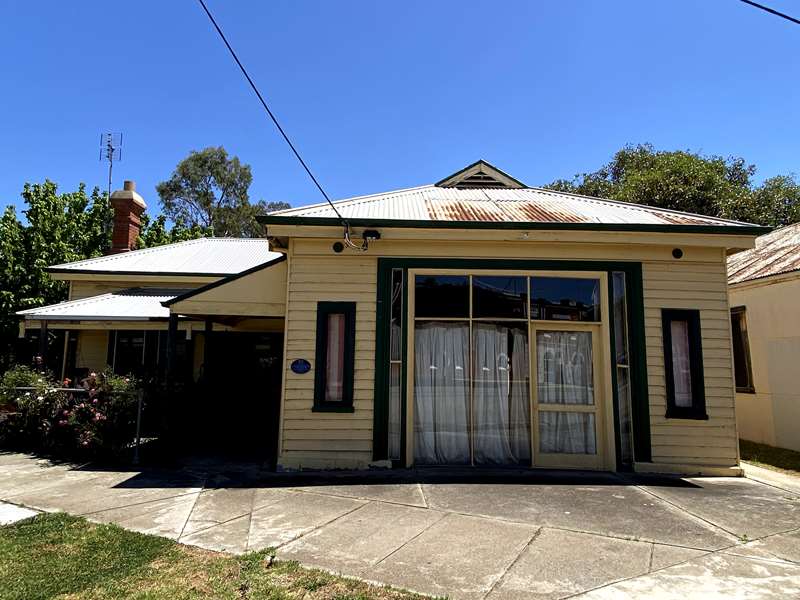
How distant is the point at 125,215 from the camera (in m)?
16.0

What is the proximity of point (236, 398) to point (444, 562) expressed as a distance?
30.4 ft

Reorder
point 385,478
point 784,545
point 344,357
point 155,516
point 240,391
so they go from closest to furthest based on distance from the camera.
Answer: point 784,545 → point 155,516 → point 385,478 → point 344,357 → point 240,391

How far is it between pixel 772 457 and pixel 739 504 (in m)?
4.25

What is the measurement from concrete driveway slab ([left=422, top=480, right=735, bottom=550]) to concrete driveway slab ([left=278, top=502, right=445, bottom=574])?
52 cm

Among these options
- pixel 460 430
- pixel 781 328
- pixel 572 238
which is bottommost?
pixel 460 430

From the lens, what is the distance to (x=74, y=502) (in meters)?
5.78

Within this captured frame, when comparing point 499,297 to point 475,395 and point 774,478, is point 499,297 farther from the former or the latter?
point 774,478

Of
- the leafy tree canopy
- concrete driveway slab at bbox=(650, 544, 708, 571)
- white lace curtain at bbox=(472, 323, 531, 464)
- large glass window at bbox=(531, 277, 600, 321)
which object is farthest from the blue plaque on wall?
the leafy tree canopy


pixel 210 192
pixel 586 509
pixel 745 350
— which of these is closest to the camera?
pixel 586 509

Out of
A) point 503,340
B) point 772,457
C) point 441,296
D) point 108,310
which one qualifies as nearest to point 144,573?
point 441,296

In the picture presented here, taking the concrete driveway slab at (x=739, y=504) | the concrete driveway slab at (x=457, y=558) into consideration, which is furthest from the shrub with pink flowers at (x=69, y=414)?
the concrete driveway slab at (x=739, y=504)

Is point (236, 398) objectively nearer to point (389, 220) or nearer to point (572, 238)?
point (389, 220)

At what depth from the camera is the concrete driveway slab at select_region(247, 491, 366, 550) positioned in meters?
4.70

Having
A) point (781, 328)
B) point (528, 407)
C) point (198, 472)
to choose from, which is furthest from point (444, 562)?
point (781, 328)
